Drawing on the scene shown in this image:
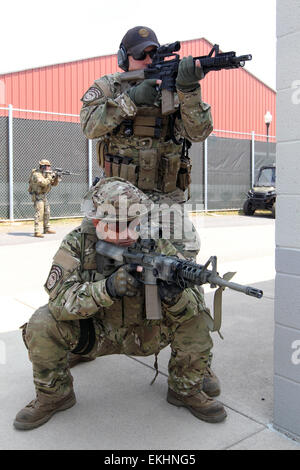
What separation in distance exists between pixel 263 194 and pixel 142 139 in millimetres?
12063

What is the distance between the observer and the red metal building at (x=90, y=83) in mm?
14203

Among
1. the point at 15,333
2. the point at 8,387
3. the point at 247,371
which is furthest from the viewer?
the point at 15,333

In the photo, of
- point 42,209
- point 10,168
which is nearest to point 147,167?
point 42,209

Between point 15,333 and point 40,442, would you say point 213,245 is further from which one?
point 40,442

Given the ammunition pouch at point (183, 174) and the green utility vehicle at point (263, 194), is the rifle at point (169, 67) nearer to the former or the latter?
the ammunition pouch at point (183, 174)

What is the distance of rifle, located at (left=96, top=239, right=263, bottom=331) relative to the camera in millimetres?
1804

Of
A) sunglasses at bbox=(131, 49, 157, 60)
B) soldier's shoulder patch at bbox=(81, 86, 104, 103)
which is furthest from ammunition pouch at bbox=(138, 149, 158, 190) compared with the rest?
sunglasses at bbox=(131, 49, 157, 60)

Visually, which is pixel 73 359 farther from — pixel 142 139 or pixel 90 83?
pixel 90 83

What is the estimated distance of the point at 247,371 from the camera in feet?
9.09

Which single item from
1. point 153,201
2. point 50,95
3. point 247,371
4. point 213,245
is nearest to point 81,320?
point 153,201

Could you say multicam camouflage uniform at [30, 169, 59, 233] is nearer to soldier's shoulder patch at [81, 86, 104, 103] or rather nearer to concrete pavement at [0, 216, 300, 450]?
concrete pavement at [0, 216, 300, 450]

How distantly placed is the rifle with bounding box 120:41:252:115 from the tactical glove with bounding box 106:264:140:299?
3.60 feet
